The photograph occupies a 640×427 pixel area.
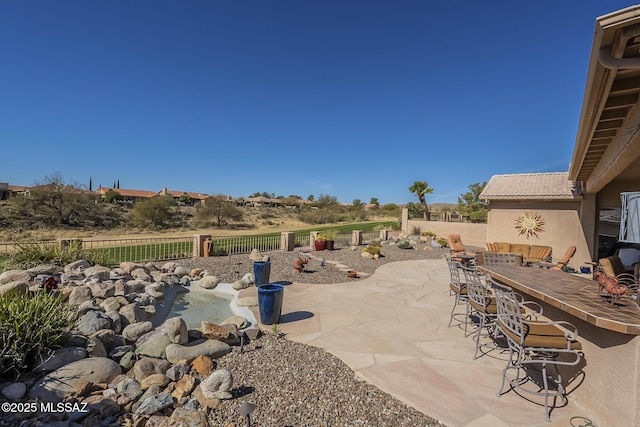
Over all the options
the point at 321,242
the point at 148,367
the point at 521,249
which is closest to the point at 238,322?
the point at 148,367

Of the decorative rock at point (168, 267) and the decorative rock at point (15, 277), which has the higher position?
the decorative rock at point (15, 277)

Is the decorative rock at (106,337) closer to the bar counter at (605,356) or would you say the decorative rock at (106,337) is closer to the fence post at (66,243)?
the bar counter at (605,356)

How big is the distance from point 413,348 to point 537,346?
1.61 m

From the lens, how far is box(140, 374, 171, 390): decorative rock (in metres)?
3.11

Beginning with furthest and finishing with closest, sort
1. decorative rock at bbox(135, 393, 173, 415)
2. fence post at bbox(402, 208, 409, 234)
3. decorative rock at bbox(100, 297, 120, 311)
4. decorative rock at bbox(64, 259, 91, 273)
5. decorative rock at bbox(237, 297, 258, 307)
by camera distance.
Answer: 1. fence post at bbox(402, 208, 409, 234)
2. decorative rock at bbox(64, 259, 91, 273)
3. decorative rock at bbox(237, 297, 258, 307)
4. decorative rock at bbox(100, 297, 120, 311)
5. decorative rock at bbox(135, 393, 173, 415)

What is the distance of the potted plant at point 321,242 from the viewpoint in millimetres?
14203

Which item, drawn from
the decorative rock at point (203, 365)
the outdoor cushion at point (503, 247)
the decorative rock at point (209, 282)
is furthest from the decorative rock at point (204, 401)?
the outdoor cushion at point (503, 247)

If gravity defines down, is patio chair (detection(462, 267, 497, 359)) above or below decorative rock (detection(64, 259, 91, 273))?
above

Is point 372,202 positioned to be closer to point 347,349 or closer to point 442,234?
point 442,234

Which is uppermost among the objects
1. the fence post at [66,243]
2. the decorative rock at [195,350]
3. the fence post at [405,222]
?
the fence post at [405,222]

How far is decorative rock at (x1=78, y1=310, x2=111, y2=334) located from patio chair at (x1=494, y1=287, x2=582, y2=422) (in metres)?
5.49

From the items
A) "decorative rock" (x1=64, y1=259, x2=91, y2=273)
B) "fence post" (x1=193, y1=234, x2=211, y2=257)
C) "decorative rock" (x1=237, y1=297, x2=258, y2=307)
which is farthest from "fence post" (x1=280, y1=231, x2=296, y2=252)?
"decorative rock" (x1=64, y1=259, x2=91, y2=273)

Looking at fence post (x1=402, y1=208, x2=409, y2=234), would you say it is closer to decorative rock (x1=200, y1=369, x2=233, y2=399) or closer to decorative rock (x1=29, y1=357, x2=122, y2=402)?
decorative rock (x1=200, y1=369, x2=233, y2=399)

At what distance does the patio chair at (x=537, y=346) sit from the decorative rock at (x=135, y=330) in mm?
5016
